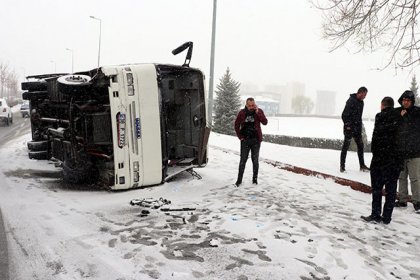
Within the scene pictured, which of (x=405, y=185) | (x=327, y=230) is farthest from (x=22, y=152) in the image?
(x=405, y=185)

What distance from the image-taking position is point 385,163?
488 centimetres

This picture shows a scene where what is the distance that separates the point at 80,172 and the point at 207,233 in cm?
321

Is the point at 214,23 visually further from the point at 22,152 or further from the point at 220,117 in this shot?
the point at 220,117

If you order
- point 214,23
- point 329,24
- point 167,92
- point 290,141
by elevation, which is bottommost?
point 290,141

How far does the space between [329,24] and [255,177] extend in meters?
4.74

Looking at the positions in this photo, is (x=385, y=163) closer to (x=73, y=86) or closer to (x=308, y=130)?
(x=73, y=86)

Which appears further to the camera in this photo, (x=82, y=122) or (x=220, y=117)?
(x=220, y=117)

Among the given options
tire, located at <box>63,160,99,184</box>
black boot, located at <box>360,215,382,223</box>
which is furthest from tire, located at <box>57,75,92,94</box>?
black boot, located at <box>360,215,382,223</box>

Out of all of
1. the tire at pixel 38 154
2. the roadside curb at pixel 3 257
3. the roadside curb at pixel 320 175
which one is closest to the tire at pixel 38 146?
the tire at pixel 38 154

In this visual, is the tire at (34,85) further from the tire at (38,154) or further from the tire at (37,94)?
the tire at (38,154)

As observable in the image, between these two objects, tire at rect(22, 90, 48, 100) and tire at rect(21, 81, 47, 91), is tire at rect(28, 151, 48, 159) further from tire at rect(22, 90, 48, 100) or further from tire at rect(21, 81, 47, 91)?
tire at rect(21, 81, 47, 91)

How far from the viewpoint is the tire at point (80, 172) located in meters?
6.47

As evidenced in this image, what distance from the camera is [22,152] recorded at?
10438 mm

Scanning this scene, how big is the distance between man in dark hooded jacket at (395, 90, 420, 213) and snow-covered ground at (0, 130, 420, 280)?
0.49m
